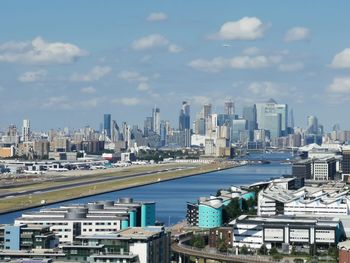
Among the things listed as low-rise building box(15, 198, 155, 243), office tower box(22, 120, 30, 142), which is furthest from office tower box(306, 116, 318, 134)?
low-rise building box(15, 198, 155, 243)

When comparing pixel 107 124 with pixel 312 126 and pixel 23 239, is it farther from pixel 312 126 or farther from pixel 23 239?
pixel 23 239

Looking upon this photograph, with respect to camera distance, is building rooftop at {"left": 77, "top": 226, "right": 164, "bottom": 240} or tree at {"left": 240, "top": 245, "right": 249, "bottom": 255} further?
tree at {"left": 240, "top": 245, "right": 249, "bottom": 255}

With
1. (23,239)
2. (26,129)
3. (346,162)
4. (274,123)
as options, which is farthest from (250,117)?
(23,239)

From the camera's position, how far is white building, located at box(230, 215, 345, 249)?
17.7 meters

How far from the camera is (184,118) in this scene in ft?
341

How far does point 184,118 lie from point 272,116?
12500mm

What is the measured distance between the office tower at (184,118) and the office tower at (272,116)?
9711 millimetres

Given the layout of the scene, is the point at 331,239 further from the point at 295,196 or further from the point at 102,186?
the point at 102,186

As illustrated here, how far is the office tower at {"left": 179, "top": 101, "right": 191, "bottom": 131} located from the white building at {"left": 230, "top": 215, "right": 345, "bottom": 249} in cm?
8382

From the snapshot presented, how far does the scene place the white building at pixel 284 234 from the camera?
17688 millimetres

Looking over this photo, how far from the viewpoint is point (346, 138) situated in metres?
95.4

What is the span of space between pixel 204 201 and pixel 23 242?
26.6ft

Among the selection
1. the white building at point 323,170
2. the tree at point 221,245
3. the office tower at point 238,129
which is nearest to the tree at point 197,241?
the tree at point 221,245

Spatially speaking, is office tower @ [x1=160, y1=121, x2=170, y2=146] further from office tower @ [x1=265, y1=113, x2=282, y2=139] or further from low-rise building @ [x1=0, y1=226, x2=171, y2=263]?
low-rise building @ [x1=0, y1=226, x2=171, y2=263]
